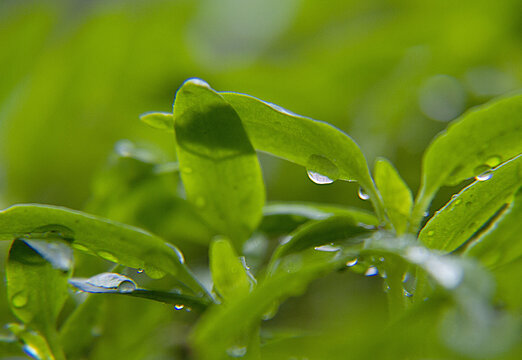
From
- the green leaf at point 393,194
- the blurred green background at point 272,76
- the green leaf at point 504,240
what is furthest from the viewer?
the blurred green background at point 272,76

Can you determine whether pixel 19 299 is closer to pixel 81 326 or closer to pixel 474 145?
pixel 81 326

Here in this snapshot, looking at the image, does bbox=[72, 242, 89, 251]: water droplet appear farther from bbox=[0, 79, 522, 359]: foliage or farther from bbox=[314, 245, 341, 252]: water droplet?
bbox=[314, 245, 341, 252]: water droplet

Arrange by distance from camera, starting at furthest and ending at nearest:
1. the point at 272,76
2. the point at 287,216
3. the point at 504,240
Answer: the point at 272,76 → the point at 287,216 → the point at 504,240

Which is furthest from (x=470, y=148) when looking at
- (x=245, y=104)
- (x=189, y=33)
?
(x=189, y=33)

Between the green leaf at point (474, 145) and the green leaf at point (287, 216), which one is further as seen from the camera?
the green leaf at point (287, 216)

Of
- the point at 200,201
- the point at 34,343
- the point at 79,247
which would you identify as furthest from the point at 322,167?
the point at 34,343

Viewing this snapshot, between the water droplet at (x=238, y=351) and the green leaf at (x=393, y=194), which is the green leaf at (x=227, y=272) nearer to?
the water droplet at (x=238, y=351)

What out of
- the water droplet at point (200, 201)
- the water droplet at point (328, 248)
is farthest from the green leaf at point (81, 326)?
the water droplet at point (328, 248)
